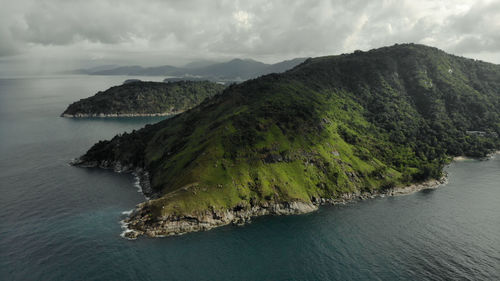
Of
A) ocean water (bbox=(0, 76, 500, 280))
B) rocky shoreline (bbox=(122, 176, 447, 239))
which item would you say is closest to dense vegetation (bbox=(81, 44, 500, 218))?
rocky shoreline (bbox=(122, 176, 447, 239))

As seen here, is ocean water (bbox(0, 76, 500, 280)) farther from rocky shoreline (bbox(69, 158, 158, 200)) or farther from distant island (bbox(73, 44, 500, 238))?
rocky shoreline (bbox(69, 158, 158, 200))

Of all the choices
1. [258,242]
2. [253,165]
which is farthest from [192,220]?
[253,165]

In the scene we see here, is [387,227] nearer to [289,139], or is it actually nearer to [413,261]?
[413,261]

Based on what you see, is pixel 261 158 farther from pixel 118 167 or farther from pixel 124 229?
pixel 118 167

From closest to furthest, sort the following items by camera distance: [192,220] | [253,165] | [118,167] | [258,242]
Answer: [258,242], [192,220], [253,165], [118,167]

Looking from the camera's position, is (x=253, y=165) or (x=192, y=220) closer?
(x=192, y=220)

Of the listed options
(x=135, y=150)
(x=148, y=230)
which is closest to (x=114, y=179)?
(x=135, y=150)

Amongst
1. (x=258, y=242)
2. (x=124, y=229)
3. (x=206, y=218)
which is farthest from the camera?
(x=206, y=218)
